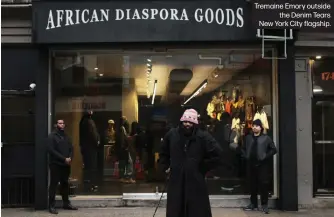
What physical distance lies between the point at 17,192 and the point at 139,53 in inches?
161

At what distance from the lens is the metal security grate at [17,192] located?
380 inches

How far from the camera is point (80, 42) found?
9.20 metres

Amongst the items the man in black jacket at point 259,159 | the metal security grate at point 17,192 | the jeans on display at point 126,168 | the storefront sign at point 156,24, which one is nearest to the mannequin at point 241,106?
the man in black jacket at point 259,159

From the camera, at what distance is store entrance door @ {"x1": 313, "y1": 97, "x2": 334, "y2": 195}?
→ 1007 cm

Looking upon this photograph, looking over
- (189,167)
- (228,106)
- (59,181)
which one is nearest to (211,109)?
(228,106)

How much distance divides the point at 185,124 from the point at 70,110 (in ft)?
15.9

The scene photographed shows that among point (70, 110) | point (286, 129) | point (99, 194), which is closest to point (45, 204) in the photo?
point (99, 194)

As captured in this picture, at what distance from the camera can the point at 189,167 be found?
5.96 metres

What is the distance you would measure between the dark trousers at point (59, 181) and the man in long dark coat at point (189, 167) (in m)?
3.84

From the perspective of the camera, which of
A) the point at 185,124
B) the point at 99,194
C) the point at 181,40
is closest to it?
the point at 185,124

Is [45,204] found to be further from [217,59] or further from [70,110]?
[217,59]
